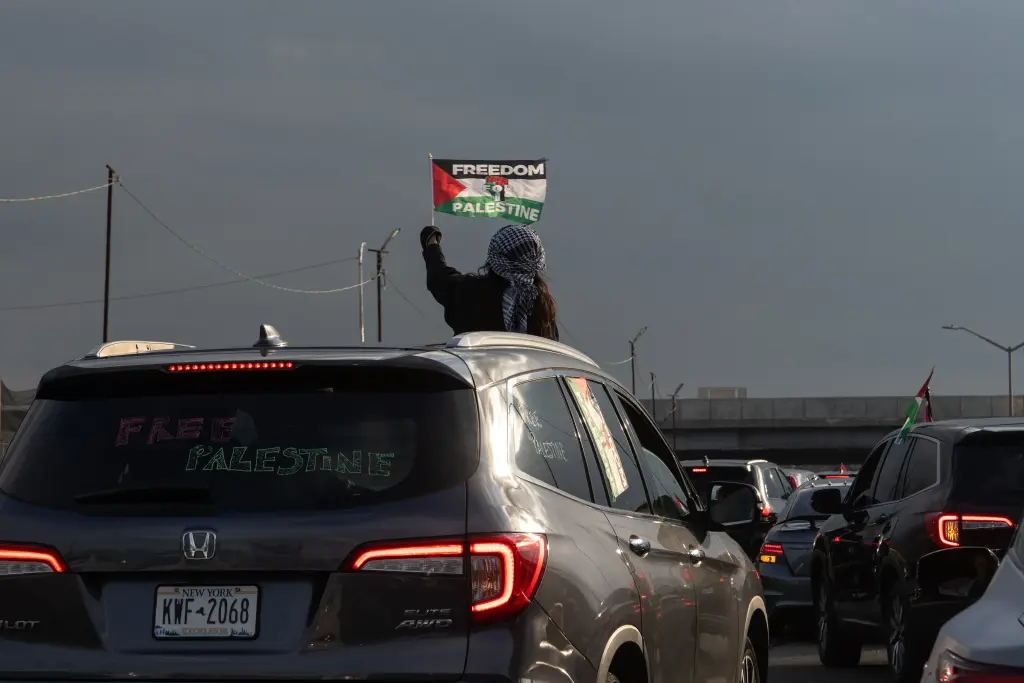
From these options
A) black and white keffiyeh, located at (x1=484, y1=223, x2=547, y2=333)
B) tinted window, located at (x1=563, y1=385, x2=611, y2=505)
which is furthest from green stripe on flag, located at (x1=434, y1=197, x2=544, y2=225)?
tinted window, located at (x1=563, y1=385, x2=611, y2=505)

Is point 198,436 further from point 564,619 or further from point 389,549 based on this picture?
point 564,619

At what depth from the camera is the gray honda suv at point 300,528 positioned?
14.4 ft

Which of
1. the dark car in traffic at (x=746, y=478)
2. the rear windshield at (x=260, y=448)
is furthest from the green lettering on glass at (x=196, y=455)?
the dark car in traffic at (x=746, y=478)

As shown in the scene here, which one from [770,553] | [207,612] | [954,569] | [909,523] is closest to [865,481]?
[909,523]

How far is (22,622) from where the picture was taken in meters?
4.57

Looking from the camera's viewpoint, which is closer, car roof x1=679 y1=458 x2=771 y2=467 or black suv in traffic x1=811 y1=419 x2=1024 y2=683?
black suv in traffic x1=811 y1=419 x2=1024 y2=683

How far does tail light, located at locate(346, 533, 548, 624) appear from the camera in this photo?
14.4ft

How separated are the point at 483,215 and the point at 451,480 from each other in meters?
16.1

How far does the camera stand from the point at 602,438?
5793 mm

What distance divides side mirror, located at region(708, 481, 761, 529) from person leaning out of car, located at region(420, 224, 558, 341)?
6.77 feet

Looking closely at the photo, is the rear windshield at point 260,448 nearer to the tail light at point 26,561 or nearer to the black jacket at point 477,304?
the tail light at point 26,561

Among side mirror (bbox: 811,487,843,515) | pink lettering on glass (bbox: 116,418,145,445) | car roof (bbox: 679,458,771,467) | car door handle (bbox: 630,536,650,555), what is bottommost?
car roof (bbox: 679,458,771,467)

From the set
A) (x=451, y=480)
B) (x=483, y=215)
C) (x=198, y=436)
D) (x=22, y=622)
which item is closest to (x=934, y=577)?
(x=451, y=480)

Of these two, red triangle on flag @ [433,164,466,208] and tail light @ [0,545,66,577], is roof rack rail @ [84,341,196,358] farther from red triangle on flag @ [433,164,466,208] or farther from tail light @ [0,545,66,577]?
red triangle on flag @ [433,164,466,208]
